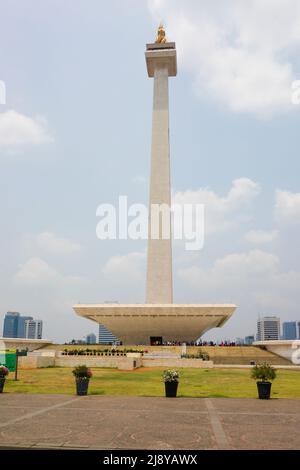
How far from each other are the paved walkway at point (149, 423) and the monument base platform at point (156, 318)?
1251 inches

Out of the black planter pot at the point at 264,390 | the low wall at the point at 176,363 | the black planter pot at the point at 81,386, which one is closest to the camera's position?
the black planter pot at the point at 264,390

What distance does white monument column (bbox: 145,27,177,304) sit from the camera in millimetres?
51906

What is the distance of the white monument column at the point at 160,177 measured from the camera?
51906 millimetres

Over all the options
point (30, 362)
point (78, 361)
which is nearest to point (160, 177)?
point (78, 361)

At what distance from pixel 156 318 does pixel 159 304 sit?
174 cm

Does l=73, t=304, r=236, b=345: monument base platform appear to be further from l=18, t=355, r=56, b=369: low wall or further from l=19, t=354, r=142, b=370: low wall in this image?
l=18, t=355, r=56, b=369: low wall

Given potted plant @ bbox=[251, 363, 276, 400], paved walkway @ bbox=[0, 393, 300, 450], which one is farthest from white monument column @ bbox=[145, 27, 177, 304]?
paved walkway @ bbox=[0, 393, 300, 450]

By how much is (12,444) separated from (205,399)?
8639 millimetres

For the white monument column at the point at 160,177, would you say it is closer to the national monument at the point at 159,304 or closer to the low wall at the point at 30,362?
the national monument at the point at 159,304

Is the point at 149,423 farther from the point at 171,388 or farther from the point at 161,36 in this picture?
the point at 161,36

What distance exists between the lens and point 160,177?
5444cm

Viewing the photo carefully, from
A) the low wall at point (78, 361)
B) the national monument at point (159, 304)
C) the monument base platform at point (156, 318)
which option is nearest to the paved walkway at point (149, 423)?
the low wall at point (78, 361)

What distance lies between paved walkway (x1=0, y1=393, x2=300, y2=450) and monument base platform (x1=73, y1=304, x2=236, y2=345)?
3177 cm
